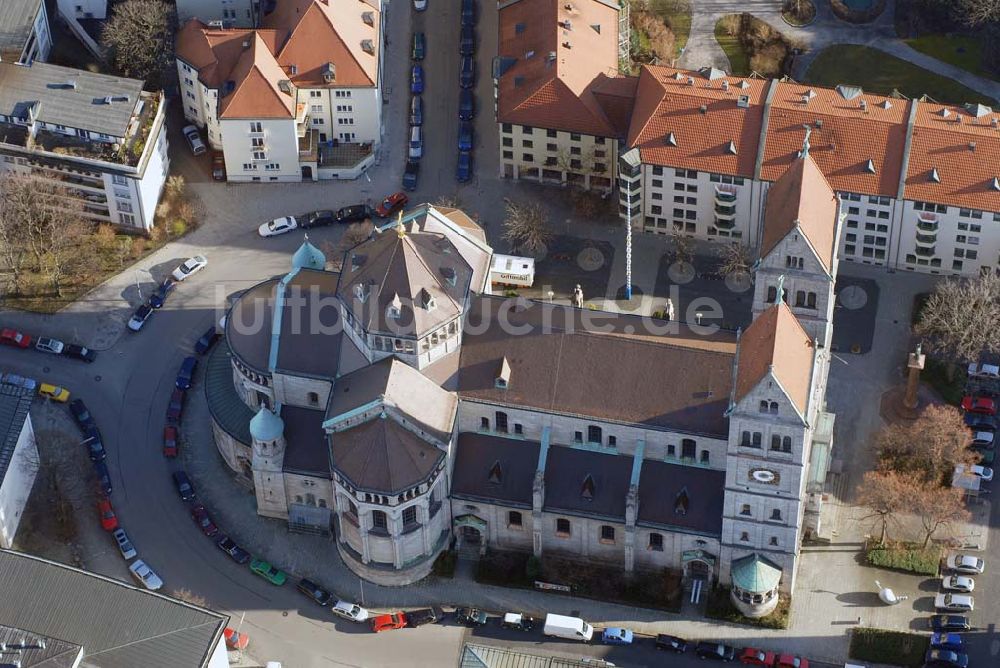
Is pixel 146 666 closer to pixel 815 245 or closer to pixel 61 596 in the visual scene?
pixel 61 596

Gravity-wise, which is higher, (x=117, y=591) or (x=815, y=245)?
(x=815, y=245)

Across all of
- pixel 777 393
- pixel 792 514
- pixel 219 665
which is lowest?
Result: pixel 219 665

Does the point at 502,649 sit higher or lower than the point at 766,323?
lower

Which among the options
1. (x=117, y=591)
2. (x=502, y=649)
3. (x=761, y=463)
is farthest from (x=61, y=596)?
(x=761, y=463)

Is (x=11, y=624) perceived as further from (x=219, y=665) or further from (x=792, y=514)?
(x=792, y=514)

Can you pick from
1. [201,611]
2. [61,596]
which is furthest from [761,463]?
[61,596]

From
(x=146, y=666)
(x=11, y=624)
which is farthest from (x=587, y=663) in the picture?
(x=11, y=624)
